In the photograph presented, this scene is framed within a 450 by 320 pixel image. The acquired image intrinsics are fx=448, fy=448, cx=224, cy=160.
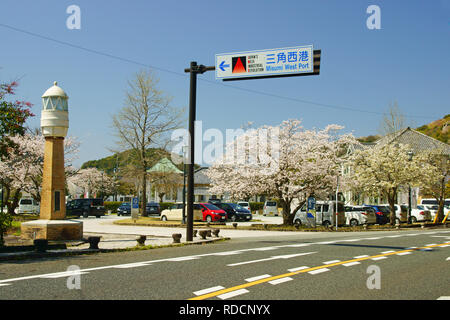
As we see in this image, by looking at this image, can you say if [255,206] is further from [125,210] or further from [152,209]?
[125,210]

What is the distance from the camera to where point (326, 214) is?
3069cm

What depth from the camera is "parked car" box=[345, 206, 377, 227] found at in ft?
105

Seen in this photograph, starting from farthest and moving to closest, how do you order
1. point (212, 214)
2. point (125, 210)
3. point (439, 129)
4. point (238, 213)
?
1. point (439, 129)
2. point (125, 210)
3. point (238, 213)
4. point (212, 214)

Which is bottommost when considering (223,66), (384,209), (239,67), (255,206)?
(255,206)

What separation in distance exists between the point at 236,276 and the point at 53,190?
10719mm

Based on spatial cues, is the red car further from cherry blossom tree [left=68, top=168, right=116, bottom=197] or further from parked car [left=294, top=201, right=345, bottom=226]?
cherry blossom tree [left=68, top=168, right=116, bottom=197]

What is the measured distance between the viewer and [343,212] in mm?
30922

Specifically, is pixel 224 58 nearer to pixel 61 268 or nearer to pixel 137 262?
pixel 137 262

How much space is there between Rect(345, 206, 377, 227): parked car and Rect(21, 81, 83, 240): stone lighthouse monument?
69.5ft

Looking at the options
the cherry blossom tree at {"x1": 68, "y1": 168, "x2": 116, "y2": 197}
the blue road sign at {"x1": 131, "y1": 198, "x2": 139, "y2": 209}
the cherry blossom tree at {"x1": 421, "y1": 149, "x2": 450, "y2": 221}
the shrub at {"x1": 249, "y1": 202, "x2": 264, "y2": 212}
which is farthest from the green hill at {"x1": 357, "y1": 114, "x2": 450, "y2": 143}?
the blue road sign at {"x1": 131, "y1": 198, "x2": 139, "y2": 209}

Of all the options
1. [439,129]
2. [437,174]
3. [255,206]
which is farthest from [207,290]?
[439,129]

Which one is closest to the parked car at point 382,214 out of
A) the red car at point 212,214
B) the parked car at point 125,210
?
the red car at point 212,214
